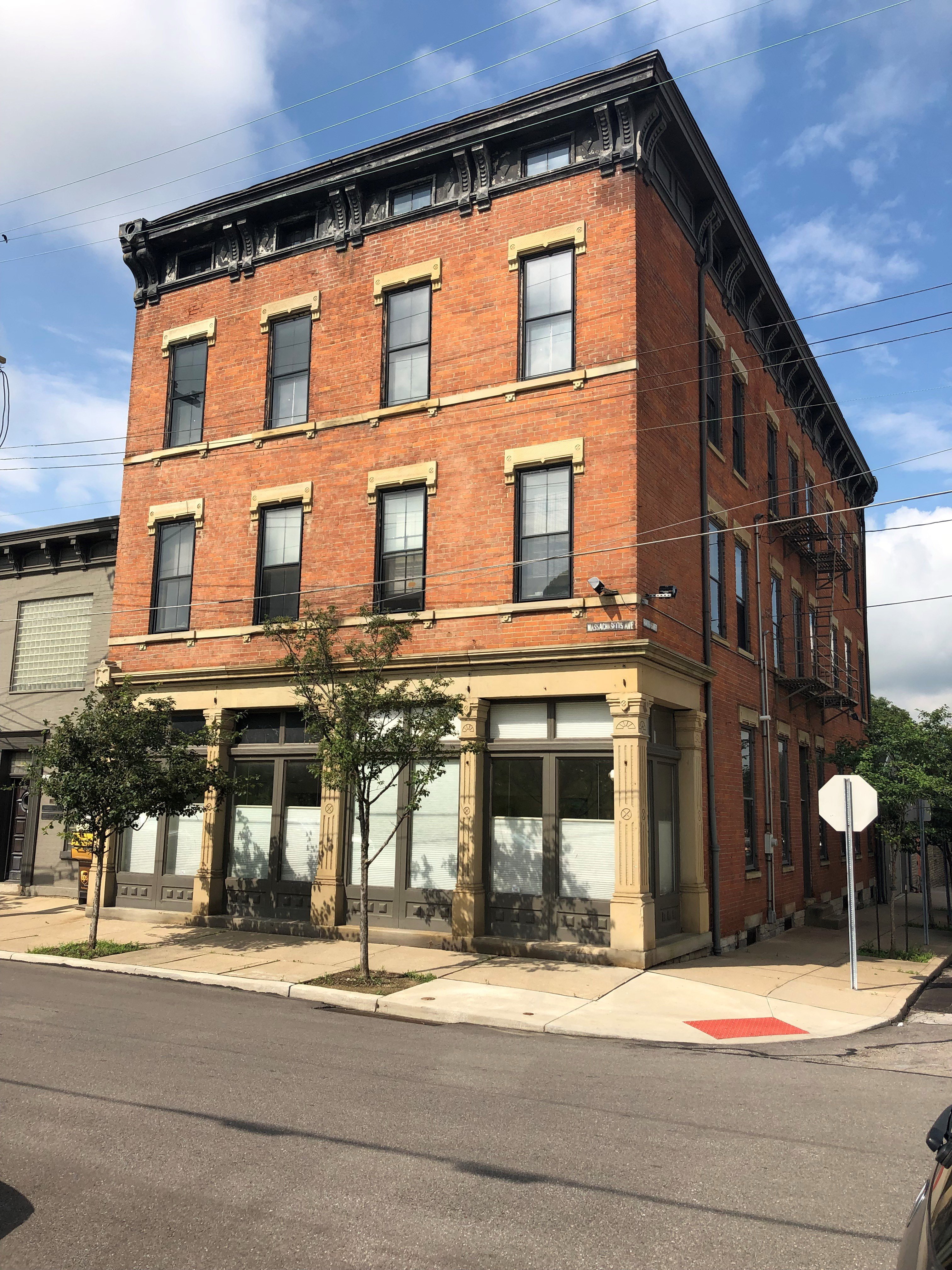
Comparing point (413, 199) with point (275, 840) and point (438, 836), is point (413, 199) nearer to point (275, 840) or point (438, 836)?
point (438, 836)

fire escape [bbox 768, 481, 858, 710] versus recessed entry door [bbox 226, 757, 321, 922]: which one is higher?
fire escape [bbox 768, 481, 858, 710]

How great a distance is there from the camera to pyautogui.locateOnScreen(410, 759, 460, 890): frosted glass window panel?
16.2 meters

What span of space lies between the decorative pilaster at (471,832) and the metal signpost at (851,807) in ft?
17.3

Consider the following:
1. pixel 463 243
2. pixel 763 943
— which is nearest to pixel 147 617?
pixel 463 243

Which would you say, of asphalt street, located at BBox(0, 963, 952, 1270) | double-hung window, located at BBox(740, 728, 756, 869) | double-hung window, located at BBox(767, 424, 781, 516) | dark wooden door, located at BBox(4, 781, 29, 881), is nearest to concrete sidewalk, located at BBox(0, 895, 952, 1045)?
asphalt street, located at BBox(0, 963, 952, 1270)

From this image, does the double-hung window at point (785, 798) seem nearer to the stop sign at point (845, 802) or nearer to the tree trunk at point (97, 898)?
the stop sign at point (845, 802)

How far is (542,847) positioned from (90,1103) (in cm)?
924

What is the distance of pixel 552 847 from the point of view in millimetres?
15359

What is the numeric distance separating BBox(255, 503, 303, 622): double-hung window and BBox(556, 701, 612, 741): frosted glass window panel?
589 centimetres

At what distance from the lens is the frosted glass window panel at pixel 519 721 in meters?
15.9

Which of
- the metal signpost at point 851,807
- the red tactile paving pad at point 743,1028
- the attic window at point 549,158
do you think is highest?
the attic window at point 549,158

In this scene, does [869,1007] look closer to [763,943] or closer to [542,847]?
[542,847]

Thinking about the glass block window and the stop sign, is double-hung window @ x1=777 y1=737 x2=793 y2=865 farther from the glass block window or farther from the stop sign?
the glass block window

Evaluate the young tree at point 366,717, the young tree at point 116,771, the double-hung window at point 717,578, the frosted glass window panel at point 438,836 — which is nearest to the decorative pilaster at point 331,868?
the frosted glass window panel at point 438,836
